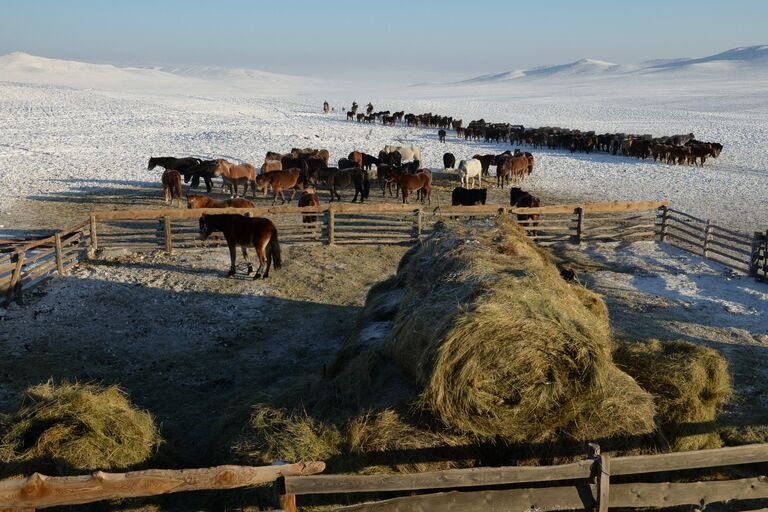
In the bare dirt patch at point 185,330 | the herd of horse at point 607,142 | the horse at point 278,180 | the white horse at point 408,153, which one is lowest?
the bare dirt patch at point 185,330

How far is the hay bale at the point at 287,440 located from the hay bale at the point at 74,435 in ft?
2.99

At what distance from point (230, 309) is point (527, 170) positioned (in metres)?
17.5

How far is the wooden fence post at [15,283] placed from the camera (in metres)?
10.9

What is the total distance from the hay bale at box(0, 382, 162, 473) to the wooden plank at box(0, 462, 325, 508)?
1417 mm

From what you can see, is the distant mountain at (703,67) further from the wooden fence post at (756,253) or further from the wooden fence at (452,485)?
the wooden fence at (452,485)

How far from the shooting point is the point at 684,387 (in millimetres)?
6395

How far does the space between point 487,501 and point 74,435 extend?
3449 millimetres

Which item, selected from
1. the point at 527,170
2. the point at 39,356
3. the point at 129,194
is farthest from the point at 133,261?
the point at 527,170

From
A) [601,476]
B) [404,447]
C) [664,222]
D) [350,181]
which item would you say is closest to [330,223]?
[350,181]

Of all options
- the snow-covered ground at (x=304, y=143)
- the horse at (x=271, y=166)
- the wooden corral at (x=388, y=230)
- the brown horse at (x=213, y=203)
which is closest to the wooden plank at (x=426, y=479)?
the wooden corral at (x=388, y=230)

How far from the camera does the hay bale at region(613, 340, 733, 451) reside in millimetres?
6332

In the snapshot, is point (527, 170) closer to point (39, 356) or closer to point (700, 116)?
point (39, 356)

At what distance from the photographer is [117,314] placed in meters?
11.0

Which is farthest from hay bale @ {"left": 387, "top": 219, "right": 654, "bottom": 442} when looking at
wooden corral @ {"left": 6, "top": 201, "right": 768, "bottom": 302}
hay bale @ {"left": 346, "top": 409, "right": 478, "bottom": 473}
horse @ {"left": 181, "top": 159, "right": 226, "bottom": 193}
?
horse @ {"left": 181, "top": 159, "right": 226, "bottom": 193}
